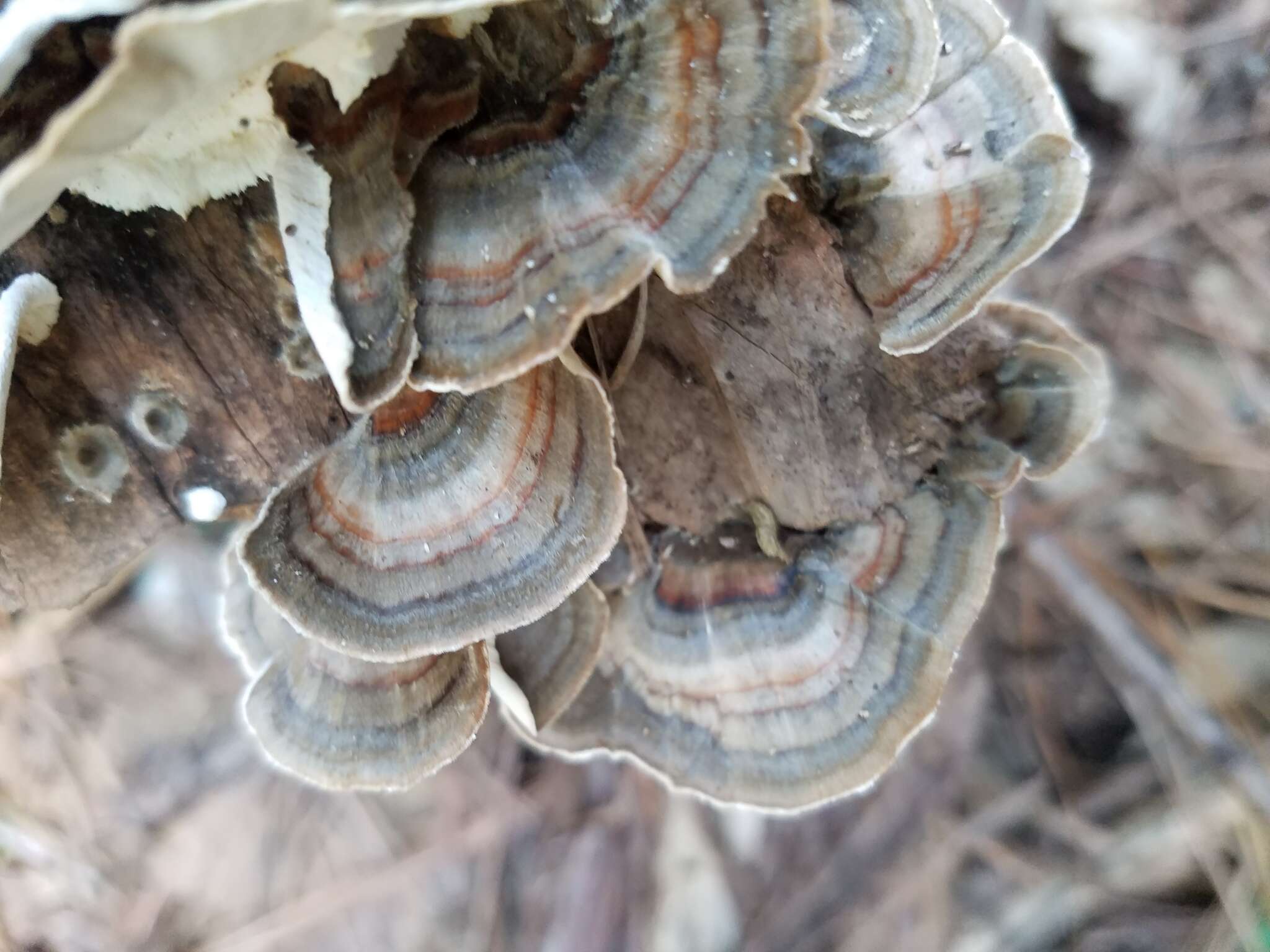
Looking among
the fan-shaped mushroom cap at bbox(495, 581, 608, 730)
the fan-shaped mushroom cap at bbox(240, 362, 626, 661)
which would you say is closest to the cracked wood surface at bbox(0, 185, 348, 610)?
the fan-shaped mushroom cap at bbox(240, 362, 626, 661)

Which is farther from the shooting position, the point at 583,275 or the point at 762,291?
the point at 762,291

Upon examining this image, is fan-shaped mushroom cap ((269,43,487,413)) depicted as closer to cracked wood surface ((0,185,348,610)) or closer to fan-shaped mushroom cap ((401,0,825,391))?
fan-shaped mushroom cap ((401,0,825,391))

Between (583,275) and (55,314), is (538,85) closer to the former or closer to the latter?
(583,275)

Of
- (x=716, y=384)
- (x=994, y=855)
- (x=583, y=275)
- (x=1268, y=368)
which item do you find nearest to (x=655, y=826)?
(x=994, y=855)

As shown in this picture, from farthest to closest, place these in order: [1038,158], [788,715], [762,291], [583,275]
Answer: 1. [788,715]
2. [762,291]
3. [1038,158]
4. [583,275]

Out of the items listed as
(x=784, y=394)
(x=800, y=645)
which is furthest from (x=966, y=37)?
(x=800, y=645)

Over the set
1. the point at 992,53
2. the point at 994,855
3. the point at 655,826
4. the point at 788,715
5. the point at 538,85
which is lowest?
the point at 994,855

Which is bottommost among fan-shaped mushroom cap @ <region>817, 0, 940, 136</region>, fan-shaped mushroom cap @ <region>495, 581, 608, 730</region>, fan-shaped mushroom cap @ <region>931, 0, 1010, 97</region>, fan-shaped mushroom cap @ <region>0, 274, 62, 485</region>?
fan-shaped mushroom cap @ <region>495, 581, 608, 730</region>
